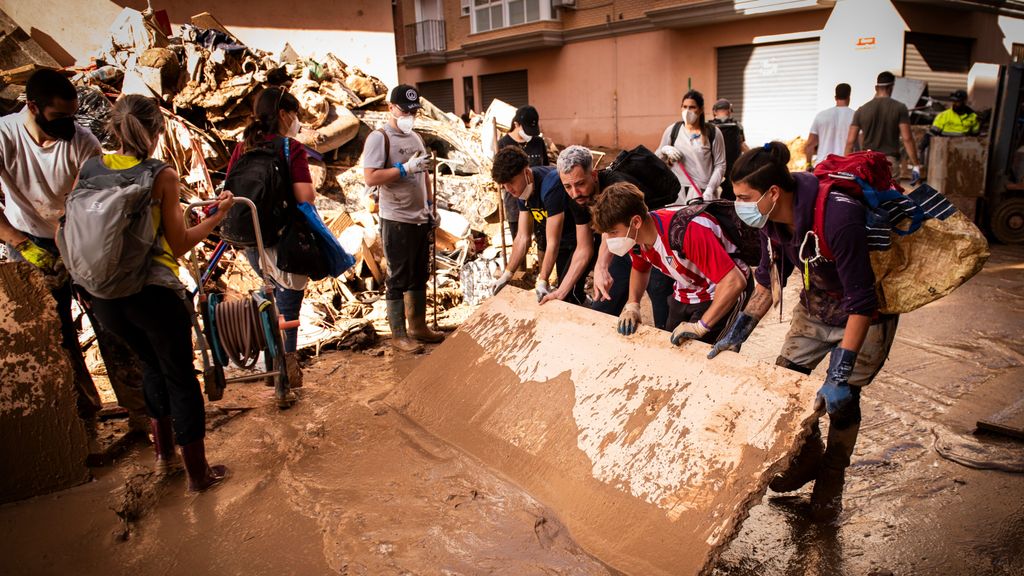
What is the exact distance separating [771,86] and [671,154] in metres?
11.6

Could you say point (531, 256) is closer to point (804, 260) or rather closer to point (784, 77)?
point (804, 260)

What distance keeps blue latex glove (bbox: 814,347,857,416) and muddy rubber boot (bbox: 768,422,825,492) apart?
0.61 m

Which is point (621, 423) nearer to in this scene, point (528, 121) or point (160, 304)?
point (160, 304)

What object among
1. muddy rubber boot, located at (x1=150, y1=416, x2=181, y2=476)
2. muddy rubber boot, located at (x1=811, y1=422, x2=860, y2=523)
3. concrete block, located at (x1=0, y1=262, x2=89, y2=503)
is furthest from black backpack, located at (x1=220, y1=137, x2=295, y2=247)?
muddy rubber boot, located at (x1=811, y1=422, x2=860, y2=523)

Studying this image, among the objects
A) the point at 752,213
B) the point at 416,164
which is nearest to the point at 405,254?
the point at 416,164

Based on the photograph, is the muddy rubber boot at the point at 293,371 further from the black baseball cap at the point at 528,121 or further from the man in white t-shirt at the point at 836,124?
the man in white t-shirt at the point at 836,124

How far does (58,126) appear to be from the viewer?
325cm

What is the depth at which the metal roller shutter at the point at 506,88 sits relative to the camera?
23013 mm

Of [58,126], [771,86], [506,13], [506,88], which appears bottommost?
[58,126]

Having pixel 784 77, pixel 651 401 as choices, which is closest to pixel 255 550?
pixel 651 401

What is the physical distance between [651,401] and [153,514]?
2216 mm

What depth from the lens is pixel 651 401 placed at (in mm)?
2754

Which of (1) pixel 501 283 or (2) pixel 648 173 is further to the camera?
(1) pixel 501 283

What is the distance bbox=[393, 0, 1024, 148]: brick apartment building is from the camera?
14.2 meters
